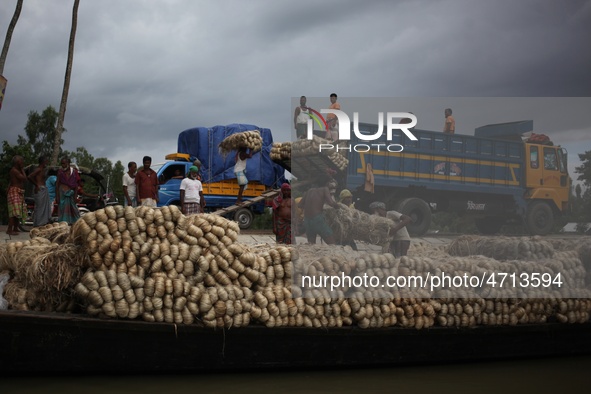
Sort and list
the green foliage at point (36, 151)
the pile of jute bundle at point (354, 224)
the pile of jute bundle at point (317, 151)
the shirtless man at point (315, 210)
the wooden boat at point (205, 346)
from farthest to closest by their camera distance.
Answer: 1. the green foliage at point (36, 151)
2. the pile of jute bundle at point (317, 151)
3. the pile of jute bundle at point (354, 224)
4. the shirtless man at point (315, 210)
5. the wooden boat at point (205, 346)

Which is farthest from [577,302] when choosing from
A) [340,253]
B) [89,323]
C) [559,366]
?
[89,323]

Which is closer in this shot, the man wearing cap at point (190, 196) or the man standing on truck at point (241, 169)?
the man wearing cap at point (190, 196)

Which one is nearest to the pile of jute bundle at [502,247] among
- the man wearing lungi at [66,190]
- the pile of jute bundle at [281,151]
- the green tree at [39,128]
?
the man wearing lungi at [66,190]

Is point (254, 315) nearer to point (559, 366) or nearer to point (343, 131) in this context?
point (343, 131)

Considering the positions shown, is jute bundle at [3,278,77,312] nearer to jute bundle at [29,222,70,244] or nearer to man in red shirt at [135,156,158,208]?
jute bundle at [29,222,70,244]

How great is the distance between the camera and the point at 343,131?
5484 millimetres

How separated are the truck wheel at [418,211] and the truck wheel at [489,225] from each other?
1.53 meters

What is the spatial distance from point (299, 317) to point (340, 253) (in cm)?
72

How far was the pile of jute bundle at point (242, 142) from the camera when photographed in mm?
14148

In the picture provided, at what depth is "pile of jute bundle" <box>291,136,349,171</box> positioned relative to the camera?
932cm

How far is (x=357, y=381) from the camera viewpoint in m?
4.71

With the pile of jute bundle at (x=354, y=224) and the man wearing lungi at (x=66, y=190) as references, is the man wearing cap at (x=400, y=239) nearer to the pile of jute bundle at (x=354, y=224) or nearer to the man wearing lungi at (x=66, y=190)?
the pile of jute bundle at (x=354, y=224)

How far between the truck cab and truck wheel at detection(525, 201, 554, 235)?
6083mm

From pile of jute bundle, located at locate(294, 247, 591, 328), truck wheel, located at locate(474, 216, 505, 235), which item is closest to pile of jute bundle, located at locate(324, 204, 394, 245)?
pile of jute bundle, located at locate(294, 247, 591, 328)
